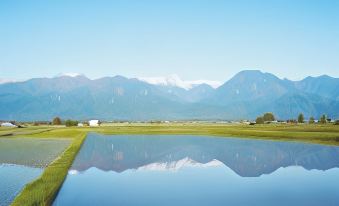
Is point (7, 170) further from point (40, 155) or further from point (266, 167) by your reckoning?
point (266, 167)

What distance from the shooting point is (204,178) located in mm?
38938

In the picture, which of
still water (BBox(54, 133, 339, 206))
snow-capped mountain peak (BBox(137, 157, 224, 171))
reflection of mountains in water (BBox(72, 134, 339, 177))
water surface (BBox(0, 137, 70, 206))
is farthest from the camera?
reflection of mountains in water (BBox(72, 134, 339, 177))

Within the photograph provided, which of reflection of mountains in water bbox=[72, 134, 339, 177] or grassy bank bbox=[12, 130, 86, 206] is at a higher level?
grassy bank bbox=[12, 130, 86, 206]

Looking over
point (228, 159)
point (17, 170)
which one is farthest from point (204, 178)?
point (17, 170)

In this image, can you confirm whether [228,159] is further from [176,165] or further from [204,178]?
[204,178]

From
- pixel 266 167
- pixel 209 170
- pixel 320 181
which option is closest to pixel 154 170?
pixel 209 170

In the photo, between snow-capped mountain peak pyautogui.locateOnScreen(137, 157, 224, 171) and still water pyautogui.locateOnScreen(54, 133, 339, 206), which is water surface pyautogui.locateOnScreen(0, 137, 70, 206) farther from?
snow-capped mountain peak pyautogui.locateOnScreen(137, 157, 224, 171)

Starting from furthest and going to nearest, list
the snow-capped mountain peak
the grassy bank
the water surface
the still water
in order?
the snow-capped mountain peak
the still water
the water surface
the grassy bank

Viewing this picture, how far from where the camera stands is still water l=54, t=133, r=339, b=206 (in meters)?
28.3

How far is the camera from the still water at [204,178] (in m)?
28.3

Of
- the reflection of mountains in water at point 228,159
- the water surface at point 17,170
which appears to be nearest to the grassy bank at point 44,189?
the water surface at point 17,170

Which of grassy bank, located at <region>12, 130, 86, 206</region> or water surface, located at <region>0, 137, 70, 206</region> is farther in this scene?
water surface, located at <region>0, 137, 70, 206</region>

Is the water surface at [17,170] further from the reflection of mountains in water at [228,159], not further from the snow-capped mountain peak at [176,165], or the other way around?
the snow-capped mountain peak at [176,165]

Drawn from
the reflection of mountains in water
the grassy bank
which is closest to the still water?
the reflection of mountains in water
